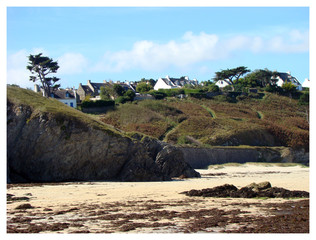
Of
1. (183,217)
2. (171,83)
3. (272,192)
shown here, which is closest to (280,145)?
(272,192)

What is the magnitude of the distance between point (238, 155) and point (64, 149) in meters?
A: 25.4

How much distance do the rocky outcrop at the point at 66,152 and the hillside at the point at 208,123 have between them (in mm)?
22320

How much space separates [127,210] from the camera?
15391 millimetres

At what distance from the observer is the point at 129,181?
26.7 m

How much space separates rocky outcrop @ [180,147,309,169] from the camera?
42.6m

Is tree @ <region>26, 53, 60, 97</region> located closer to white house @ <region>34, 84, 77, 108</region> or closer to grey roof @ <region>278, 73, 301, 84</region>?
white house @ <region>34, 84, 77, 108</region>

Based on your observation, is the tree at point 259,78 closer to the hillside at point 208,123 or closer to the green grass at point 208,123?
the hillside at point 208,123

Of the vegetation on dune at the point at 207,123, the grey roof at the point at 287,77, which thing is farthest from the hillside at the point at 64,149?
the grey roof at the point at 287,77

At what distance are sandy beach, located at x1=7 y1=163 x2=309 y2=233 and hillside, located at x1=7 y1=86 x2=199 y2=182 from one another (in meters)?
3.67

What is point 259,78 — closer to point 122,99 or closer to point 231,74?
point 231,74

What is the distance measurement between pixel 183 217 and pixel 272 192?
667 cm

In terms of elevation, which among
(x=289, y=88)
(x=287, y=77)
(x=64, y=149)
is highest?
(x=287, y=77)

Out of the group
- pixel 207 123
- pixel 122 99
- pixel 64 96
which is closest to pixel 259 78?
pixel 122 99
